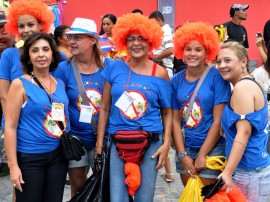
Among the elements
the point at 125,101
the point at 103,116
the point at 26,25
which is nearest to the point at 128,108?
the point at 125,101

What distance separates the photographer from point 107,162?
3475 mm

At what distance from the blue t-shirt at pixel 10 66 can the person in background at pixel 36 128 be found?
0.90 ft

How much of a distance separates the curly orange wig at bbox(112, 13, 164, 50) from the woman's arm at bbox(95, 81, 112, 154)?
43 cm

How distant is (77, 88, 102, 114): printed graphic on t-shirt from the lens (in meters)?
3.55

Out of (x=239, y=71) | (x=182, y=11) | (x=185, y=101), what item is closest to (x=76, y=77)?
(x=185, y=101)

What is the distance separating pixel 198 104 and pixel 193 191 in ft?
2.34

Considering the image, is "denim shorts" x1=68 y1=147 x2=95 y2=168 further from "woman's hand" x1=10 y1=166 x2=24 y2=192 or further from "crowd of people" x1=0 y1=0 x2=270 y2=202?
"woman's hand" x1=10 y1=166 x2=24 y2=192

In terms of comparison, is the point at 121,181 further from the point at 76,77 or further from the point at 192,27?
the point at 192,27

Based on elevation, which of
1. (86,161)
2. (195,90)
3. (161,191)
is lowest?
(161,191)

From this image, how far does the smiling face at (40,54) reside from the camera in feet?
10.6

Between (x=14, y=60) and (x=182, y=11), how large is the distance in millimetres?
9069

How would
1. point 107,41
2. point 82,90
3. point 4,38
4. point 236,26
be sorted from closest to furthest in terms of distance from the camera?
point 82,90 → point 4,38 → point 107,41 → point 236,26

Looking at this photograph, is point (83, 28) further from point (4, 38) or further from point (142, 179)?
point (142, 179)

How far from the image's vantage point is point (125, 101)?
332 cm
